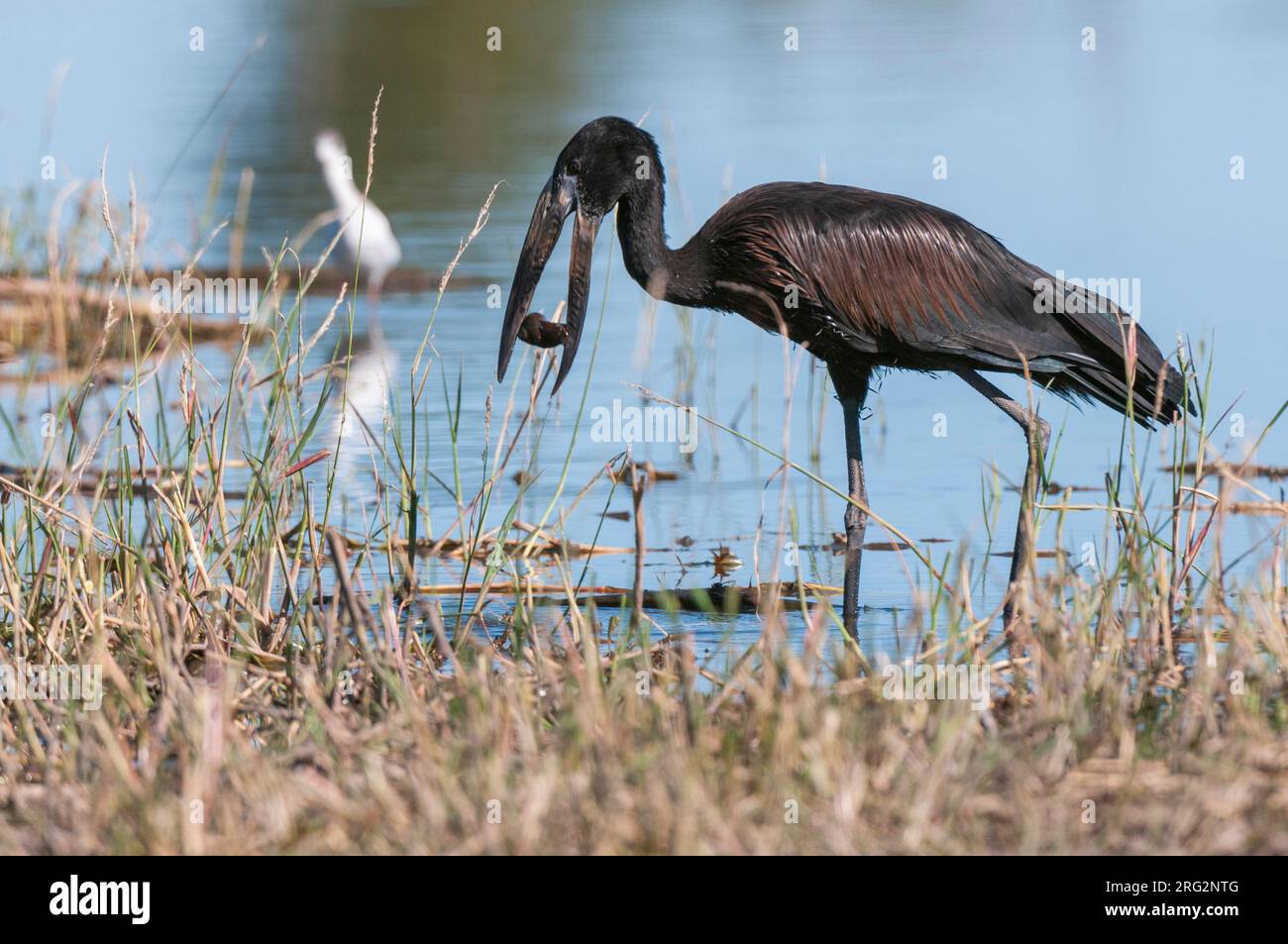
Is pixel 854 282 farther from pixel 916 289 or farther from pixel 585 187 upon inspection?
pixel 585 187

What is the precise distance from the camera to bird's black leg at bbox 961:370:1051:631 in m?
4.57

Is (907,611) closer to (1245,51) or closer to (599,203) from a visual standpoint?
(599,203)

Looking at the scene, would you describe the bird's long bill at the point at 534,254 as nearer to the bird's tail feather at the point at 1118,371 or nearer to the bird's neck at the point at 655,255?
the bird's neck at the point at 655,255

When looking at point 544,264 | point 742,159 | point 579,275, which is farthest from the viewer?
point 742,159

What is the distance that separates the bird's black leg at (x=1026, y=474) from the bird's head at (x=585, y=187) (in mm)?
1157

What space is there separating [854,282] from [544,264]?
898mm

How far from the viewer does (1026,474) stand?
17.9ft

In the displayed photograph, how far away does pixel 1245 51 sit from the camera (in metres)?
16.7

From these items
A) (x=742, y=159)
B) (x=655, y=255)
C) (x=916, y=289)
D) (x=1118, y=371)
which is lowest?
(x=1118, y=371)

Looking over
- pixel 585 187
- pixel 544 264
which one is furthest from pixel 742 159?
pixel 544 264

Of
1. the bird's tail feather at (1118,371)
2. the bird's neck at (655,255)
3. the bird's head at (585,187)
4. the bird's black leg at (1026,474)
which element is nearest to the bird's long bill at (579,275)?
the bird's head at (585,187)

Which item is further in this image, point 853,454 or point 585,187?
point 853,454
